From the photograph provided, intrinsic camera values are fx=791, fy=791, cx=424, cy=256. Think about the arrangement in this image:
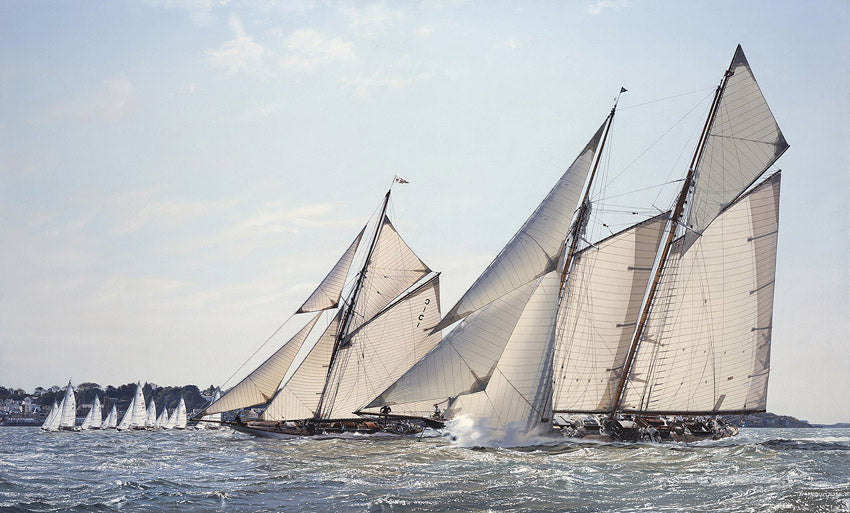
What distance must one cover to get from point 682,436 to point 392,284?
88.1ft

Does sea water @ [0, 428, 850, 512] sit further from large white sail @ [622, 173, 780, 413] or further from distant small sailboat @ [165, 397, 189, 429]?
distant small sailboat @ [165, 397, 189, 429]

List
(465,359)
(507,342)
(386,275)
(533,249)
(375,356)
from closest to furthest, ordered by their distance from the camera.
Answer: (465,359), (507,342), (533,249), (375,356), (386,275)

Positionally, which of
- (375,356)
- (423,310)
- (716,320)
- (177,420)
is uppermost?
(423,310)

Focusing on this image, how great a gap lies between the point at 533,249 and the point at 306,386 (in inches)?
1085

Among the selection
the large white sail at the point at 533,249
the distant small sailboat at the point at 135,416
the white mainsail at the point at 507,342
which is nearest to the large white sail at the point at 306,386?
the white mainsail at the point at 507,342

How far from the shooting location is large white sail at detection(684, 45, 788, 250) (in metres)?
52.0

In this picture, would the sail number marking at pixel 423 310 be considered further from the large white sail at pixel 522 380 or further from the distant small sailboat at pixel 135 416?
the distant small sailboat at pixel 135 416

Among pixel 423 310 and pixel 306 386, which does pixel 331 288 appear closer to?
pixel 423 310

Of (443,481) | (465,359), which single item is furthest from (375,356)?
(443,481)

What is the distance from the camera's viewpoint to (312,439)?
210ft

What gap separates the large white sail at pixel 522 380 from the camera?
45.8 meters

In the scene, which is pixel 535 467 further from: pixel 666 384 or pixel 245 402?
pixel 245 402

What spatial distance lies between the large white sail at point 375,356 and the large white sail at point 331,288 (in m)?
3.53

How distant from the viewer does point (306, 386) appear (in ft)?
214
